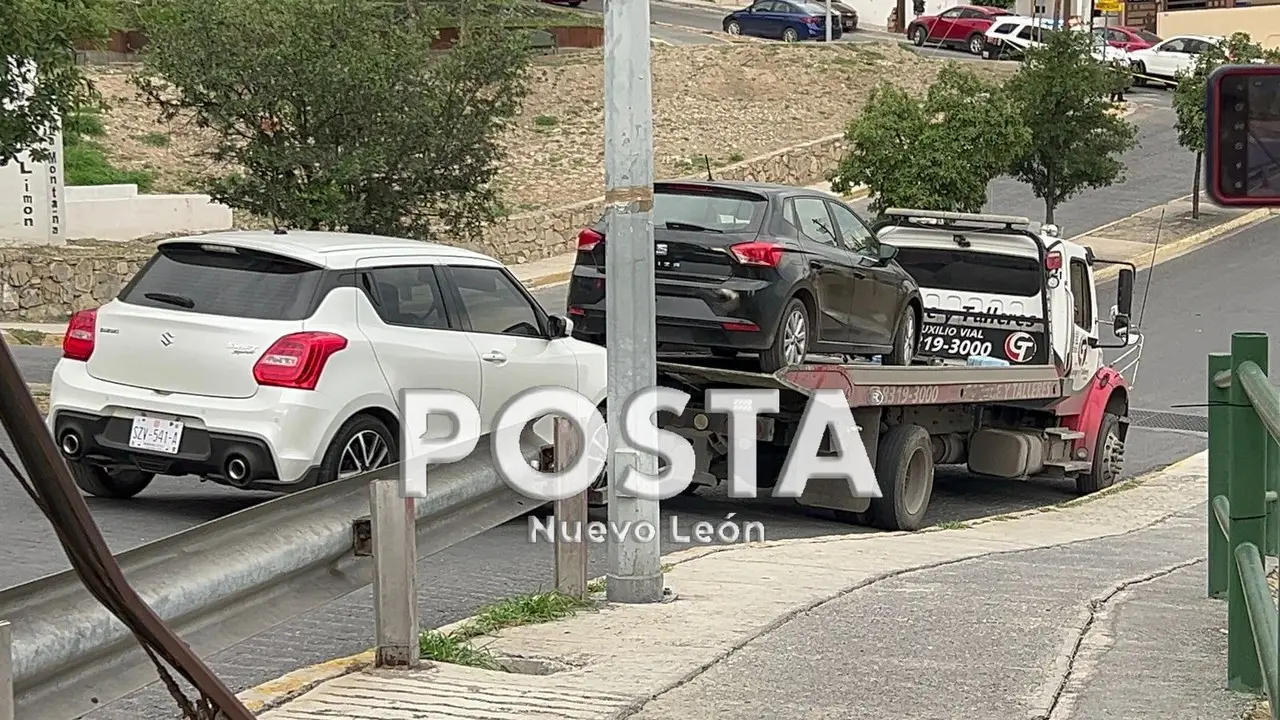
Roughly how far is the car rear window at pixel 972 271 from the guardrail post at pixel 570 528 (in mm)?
7901

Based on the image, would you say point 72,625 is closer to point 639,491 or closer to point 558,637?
point 558,637

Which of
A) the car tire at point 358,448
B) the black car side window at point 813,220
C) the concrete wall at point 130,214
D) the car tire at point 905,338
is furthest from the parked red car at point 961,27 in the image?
the car tire at point 358,448

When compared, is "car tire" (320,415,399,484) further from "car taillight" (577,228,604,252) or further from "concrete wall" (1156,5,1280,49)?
"concrete wall" (1156,5,1280,49)

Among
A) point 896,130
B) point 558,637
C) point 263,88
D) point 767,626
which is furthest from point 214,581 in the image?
point 896,130

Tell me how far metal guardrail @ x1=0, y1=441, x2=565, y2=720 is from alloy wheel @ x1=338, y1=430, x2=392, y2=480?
95.5 inches

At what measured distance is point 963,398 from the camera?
13281 millimetres

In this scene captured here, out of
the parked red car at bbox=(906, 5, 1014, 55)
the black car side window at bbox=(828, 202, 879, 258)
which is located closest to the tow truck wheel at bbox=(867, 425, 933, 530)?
the black car side window at bbox=(828, 202, 879, 258)

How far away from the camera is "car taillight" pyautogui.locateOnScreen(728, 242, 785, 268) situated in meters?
11.6

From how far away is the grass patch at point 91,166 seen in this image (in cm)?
2780

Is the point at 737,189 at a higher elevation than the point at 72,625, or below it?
higher

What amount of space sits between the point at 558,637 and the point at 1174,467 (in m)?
11.3

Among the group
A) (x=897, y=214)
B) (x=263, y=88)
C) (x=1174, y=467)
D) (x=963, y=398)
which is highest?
(x=263, y=88)

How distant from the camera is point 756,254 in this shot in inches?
459

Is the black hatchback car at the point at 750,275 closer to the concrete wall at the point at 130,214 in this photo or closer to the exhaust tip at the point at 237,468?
the exhaust tip at the point at 237,468
